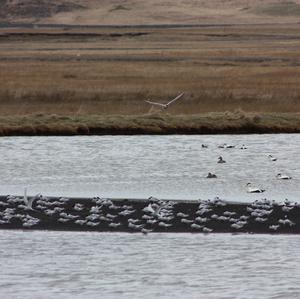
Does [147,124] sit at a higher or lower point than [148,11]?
higher

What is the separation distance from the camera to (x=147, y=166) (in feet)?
69.9

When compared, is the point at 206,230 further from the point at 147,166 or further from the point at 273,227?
the point at 147,166

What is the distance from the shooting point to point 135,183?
1909cm

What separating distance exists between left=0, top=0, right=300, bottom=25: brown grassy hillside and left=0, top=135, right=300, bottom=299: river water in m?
124

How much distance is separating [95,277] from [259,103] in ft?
69.3

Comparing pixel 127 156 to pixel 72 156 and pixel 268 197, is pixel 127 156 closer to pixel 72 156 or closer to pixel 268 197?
pixel 72 156

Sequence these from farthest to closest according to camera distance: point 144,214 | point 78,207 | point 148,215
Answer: point 78,207, point 144,214, point 148,215

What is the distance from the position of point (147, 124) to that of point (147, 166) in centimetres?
532

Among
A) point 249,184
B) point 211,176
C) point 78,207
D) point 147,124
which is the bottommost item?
point 147,124

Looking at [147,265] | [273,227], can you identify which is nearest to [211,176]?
[273,227]

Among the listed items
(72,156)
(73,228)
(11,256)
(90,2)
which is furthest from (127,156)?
(90,2)

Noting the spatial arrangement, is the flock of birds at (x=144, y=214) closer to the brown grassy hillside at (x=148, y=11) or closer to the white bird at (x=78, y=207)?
the white bird at (x=78, y=207)

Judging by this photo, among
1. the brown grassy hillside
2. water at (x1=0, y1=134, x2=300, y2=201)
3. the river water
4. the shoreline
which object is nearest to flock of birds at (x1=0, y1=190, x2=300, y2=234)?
the shoreline

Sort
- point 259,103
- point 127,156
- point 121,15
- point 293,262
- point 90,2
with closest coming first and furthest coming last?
point 293,262 → point 127,156 → point 259,103 → point 121,15 → point 90,2
